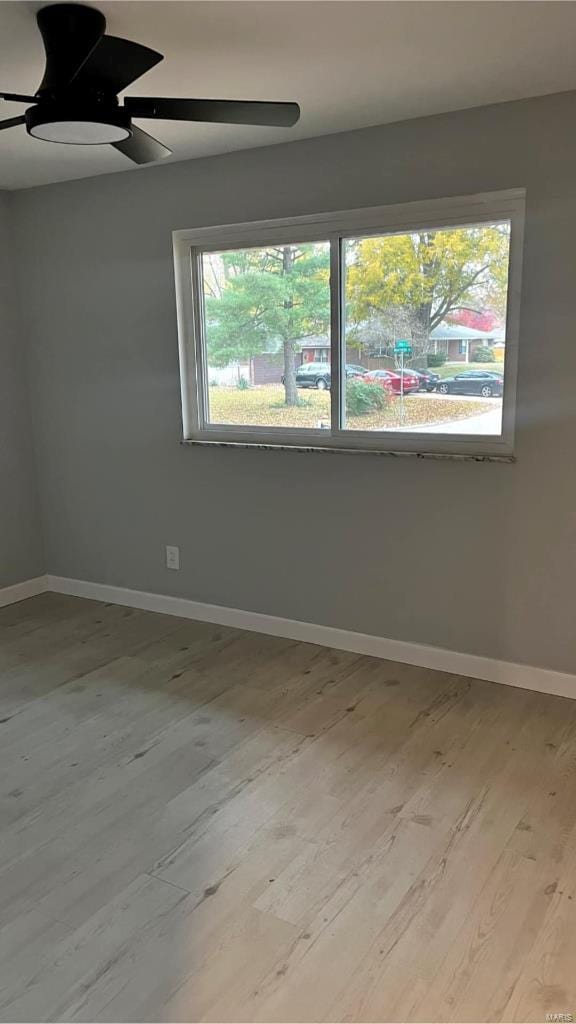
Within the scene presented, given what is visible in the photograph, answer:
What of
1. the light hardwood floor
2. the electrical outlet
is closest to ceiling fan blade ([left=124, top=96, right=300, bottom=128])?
the light hardwood floor

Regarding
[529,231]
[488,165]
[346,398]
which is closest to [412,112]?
[488,165]

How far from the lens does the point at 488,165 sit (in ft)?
9.04

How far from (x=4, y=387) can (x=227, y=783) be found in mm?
2794

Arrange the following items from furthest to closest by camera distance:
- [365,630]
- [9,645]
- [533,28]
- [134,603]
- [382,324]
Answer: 1. [134,603]
2. [9,645]
3. [365,630]
4. [382,324]
5. [533,28]

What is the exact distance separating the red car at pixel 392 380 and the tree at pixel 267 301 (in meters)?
0.33

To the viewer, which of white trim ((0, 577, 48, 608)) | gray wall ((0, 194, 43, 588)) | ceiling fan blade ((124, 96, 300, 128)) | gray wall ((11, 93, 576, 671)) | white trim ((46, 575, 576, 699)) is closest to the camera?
ceiling fan blade ((124, 96, 300, 128))

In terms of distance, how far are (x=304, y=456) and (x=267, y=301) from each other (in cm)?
77

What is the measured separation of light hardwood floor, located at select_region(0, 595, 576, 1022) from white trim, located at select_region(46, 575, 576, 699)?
7 cm

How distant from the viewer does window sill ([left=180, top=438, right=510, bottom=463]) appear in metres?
2.96

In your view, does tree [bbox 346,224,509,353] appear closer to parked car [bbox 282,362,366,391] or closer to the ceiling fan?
parked car [bbox 282,362,366,391]

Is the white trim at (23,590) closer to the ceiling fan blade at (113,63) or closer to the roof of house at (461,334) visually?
the roof of house at (461,334)

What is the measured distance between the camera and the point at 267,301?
11.3ft

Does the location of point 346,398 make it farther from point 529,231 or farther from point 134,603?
point 134,603

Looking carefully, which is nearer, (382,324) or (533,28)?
(533,28)
